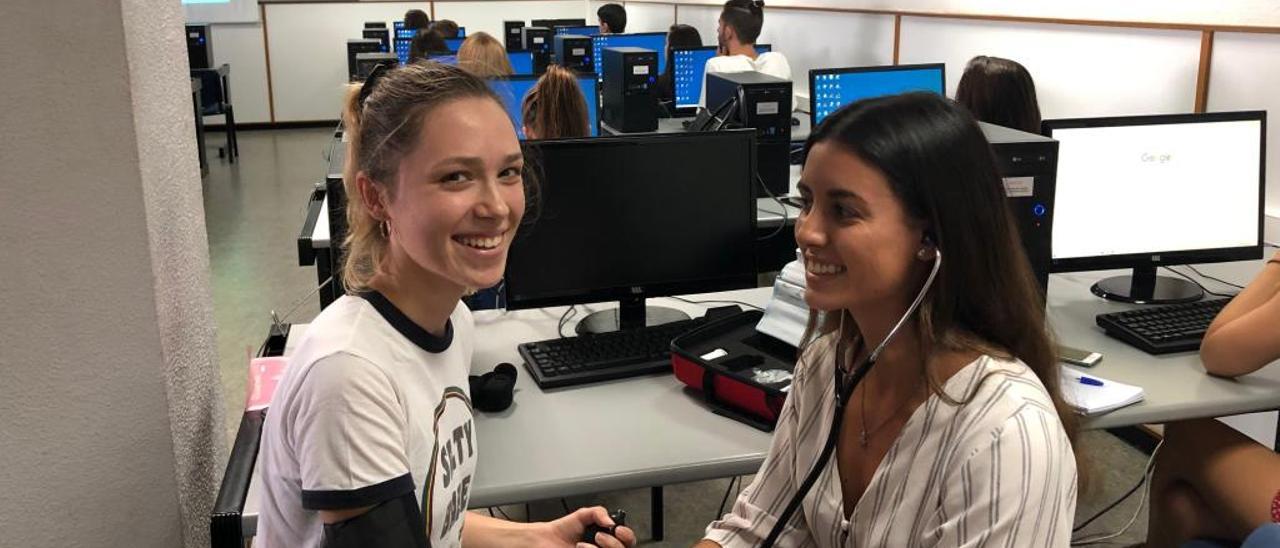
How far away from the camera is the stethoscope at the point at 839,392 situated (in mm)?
1203

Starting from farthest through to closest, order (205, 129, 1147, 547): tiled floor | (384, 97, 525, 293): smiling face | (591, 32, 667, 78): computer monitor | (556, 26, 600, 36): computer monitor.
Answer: (556, 26, 600, 36): computer monitor → (591, 32, 667, 78): computer monitor → (205, 129, 1147, 547): tiled floor → (384, 97, 525, 293): smiling face

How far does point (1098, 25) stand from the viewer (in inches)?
133

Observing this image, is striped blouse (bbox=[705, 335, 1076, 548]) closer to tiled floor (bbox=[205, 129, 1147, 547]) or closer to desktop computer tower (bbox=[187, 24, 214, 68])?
tiled floor (bbox=[205, 129, 1147, 547])

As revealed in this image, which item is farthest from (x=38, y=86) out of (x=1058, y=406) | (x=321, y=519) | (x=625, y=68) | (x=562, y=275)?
(x=625, y=68)

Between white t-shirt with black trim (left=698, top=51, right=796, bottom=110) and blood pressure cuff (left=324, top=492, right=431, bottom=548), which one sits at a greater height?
white t-shirt with black trim (left=698, top=51, right=796, bottom=110)

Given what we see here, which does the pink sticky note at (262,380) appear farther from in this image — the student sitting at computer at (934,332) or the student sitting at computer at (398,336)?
the student sitting at computer at (934,332)

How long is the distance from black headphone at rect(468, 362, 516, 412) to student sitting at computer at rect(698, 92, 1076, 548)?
0.61 meters

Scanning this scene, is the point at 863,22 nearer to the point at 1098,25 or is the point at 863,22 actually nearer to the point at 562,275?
the point at 1098,25

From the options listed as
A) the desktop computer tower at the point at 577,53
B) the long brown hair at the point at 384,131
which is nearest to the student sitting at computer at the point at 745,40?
the desktop computer tower at the point at 577,53

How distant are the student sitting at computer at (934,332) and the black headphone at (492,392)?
608mm

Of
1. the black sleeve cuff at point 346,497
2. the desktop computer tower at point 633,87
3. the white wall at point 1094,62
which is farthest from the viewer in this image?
the desktop computer tower at point 633,87

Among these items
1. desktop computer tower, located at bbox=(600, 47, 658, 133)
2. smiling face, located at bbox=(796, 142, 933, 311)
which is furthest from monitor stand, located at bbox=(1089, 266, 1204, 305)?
desktop computer tower, located at bbox=(600, 47, 658, 133)

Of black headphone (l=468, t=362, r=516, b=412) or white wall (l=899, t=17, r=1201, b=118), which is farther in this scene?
white wall (l=899, t=17, r=1201, b=118)

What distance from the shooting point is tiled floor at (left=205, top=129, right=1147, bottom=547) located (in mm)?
2783
